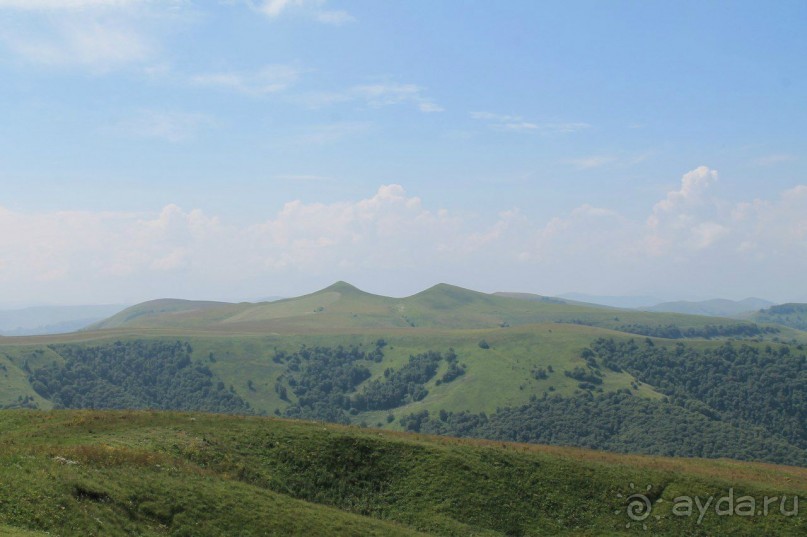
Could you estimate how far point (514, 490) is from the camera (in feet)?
188

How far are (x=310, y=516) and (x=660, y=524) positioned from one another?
2979 cm

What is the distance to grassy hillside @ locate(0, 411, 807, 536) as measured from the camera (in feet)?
132

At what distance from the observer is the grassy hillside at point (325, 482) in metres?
40.2

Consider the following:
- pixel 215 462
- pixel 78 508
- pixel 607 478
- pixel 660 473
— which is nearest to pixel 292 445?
pixel 215 462

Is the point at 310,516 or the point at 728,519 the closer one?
the point at 310,516

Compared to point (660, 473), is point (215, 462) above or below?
above

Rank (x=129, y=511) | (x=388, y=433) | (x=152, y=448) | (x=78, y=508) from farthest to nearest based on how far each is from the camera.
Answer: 1. (x=388, y=433)
2. (x=152, y=448)
3. (x=129, y=511)
4. (x=78, y=508)

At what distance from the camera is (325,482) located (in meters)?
55.7

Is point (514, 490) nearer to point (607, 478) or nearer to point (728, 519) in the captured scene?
point (607, 478)

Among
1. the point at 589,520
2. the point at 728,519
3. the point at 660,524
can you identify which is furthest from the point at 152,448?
the point at 728,519

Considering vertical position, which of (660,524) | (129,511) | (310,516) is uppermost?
(129,511)

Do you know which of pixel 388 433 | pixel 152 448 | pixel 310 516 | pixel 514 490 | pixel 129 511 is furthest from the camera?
pixel 388 433

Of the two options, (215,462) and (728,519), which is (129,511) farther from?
(728,519)

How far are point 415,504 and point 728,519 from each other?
A: 87.9 ft
